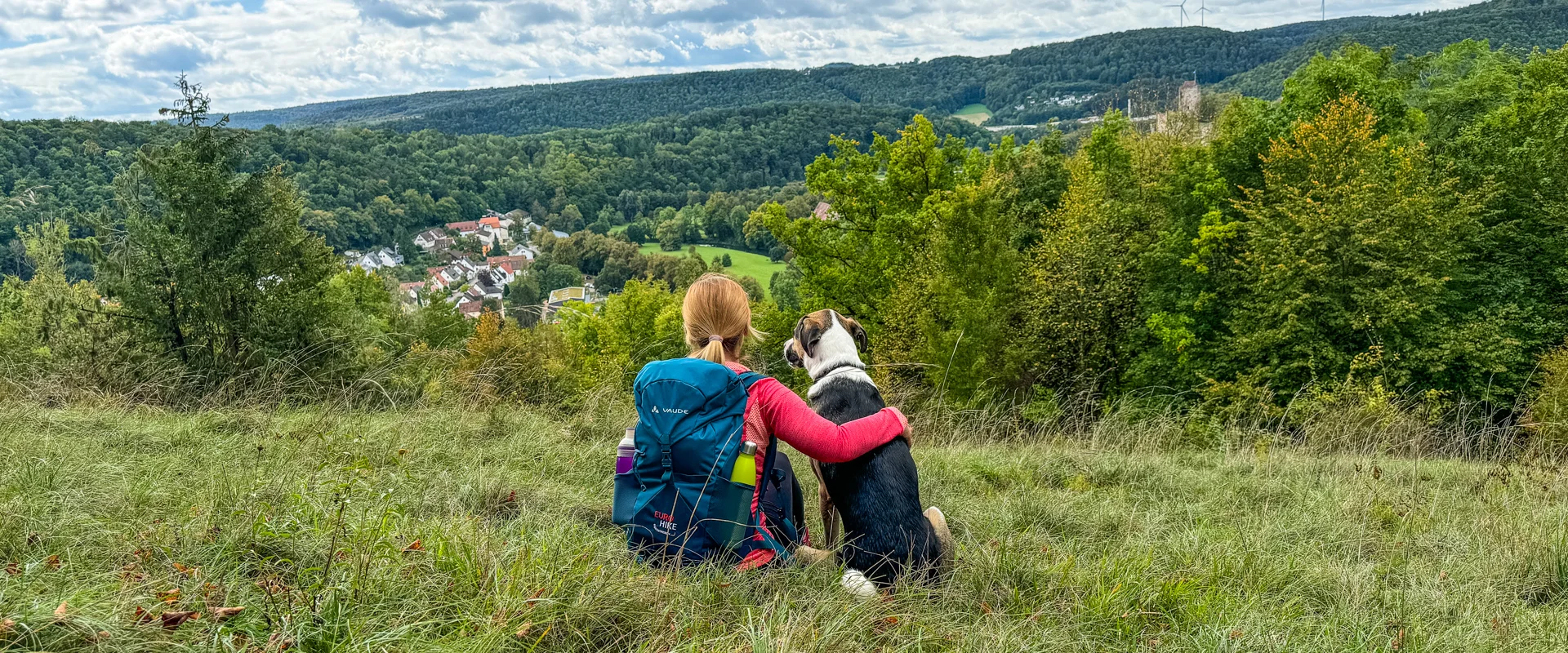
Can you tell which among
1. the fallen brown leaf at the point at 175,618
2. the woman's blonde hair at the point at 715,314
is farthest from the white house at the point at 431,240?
the fallen brown leaf at the point at 175,618

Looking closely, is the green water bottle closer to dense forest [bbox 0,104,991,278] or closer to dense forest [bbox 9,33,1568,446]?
dense forest [bbox 9,33,1568,446]

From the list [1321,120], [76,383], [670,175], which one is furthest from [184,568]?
[670,175]

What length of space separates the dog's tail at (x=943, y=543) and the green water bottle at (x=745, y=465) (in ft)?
2.26

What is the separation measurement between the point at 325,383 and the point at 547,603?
5.17 meters

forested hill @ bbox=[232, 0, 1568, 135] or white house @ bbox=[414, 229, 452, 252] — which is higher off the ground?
forested hill @ bbox=[232, 0, 1568, 135]

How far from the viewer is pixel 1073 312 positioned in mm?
18688

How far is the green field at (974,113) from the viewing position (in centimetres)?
12250

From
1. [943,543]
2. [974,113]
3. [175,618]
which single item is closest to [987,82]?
[974,113]

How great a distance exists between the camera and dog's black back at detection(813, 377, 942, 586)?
2.74 meters

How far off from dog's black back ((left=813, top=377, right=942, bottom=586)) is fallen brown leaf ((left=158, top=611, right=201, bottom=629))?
1.80m

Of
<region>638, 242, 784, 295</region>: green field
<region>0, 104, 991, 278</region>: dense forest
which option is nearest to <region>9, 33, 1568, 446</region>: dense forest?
<region>638, 242, 784, 295</region>: green field

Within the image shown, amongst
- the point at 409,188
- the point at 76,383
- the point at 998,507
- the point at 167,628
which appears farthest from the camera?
the point at 409,188

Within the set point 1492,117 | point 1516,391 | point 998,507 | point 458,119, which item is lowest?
point 1516,391

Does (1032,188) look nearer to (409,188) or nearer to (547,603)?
(547,603)
